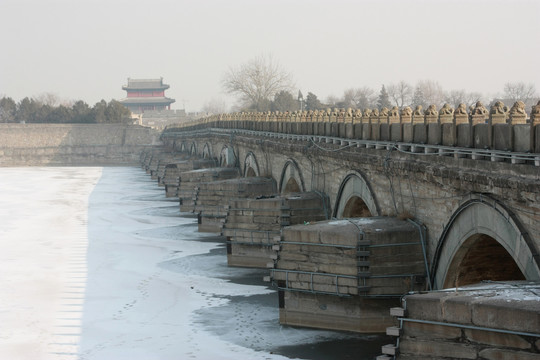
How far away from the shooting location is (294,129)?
3456cm

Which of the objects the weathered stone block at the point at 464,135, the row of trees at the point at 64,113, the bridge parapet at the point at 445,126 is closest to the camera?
the bridge parapet at the point at 445,126

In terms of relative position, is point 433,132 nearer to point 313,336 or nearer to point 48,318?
point 313,336

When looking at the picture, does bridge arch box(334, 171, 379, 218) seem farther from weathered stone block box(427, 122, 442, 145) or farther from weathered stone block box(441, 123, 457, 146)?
weathered stone block box(441, 123, 457, 146)

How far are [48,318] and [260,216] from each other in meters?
10.2

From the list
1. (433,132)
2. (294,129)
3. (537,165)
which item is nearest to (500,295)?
(537,165)

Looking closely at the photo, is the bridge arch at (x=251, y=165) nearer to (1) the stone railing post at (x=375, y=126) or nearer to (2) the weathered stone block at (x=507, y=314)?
(1) the stone railing post at (x=375, y=126)

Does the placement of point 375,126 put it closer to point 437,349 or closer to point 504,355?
point 437,349

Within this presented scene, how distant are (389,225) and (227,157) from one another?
36.3 metres

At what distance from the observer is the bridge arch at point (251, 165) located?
4384 cm

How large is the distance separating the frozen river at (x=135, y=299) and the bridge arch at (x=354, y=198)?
11.8ft

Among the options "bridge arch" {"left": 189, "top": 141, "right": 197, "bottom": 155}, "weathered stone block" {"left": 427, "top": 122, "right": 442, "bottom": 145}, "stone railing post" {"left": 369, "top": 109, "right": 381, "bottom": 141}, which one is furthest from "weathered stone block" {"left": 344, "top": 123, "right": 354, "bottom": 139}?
"bridge arch" {"left": 189, "top": 141, "right": 197, "bottom": 155}

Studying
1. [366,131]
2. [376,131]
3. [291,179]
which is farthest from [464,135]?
[291,179]

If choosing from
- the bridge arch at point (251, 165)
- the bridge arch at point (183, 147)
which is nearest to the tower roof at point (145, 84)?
the bridge arch at point (183, 147)

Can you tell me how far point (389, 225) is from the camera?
1953 centimetres
